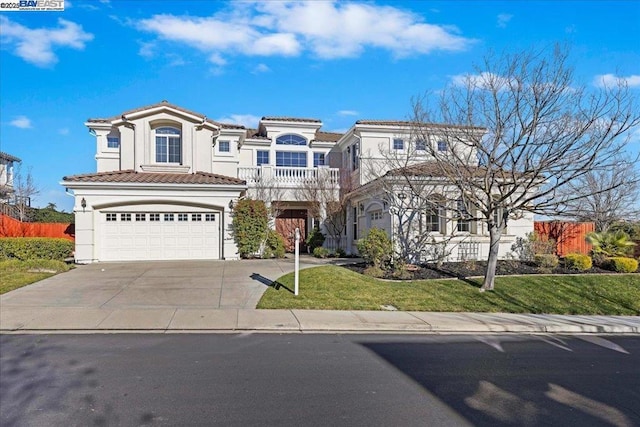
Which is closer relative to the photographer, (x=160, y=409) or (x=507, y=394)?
(x=160, y=409)

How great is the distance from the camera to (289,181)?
2445 cm

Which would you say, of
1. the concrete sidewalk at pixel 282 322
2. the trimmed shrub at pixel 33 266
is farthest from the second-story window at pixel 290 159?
the concrete sidewalk at pixel 282 322

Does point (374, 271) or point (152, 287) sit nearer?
point (152, 287)

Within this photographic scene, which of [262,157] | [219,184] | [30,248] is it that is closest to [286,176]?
[262,157]

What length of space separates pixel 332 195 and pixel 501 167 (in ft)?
38.5

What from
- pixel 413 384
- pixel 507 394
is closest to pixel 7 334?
pixel 413 384

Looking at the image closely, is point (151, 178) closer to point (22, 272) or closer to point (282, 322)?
point (22, 272)

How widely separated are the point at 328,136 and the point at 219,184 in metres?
11.3

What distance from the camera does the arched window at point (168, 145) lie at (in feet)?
74.1

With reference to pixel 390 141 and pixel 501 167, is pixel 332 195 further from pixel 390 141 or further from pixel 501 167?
pixel 501 167

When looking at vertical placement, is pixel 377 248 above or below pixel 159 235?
below

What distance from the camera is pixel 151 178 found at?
19.6 meters

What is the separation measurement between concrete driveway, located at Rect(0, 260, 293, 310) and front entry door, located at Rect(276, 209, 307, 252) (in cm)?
862

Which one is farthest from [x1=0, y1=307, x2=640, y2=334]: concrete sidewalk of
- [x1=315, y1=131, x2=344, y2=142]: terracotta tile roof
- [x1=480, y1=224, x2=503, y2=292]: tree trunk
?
[x1=315, y1=131, x2=344, y2=142]: terracotta tile roof
